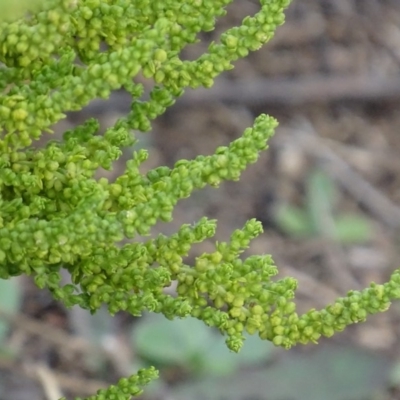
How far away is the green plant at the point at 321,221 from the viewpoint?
3.30m

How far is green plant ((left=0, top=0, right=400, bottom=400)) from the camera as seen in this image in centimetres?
93

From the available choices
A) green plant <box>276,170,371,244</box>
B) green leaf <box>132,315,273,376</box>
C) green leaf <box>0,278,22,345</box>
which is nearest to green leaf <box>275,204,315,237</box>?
green plant <box>276,170,371,244</box>

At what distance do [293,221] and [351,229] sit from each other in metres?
0.23

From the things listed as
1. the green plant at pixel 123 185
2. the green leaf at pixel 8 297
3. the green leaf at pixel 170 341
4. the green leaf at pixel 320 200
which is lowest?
the green plant at pixel 123 185

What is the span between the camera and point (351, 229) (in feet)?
10.9

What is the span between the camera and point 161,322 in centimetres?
270

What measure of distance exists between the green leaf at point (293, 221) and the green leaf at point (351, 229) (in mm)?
109

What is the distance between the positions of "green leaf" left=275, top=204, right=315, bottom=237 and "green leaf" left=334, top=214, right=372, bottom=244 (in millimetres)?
109

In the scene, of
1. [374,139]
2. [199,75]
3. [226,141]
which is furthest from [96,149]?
[374,139]

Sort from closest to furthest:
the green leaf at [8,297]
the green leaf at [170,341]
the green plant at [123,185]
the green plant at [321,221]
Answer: the green plant at [123,185] → the green leaf at [8,297] → the green leaf at [170,341] → the green plant at [321,221]

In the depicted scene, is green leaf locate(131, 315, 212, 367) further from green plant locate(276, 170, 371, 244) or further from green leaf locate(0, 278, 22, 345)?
green plant locate(276, 170, 371, 244)

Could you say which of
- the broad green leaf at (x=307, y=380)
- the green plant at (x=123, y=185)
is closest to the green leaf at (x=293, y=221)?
the broad green leaf at (x=307, y=380)

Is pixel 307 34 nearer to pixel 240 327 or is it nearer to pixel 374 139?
pixel 374 139

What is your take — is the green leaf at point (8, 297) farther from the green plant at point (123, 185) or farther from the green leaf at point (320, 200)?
the green plant at point (123, 185)
